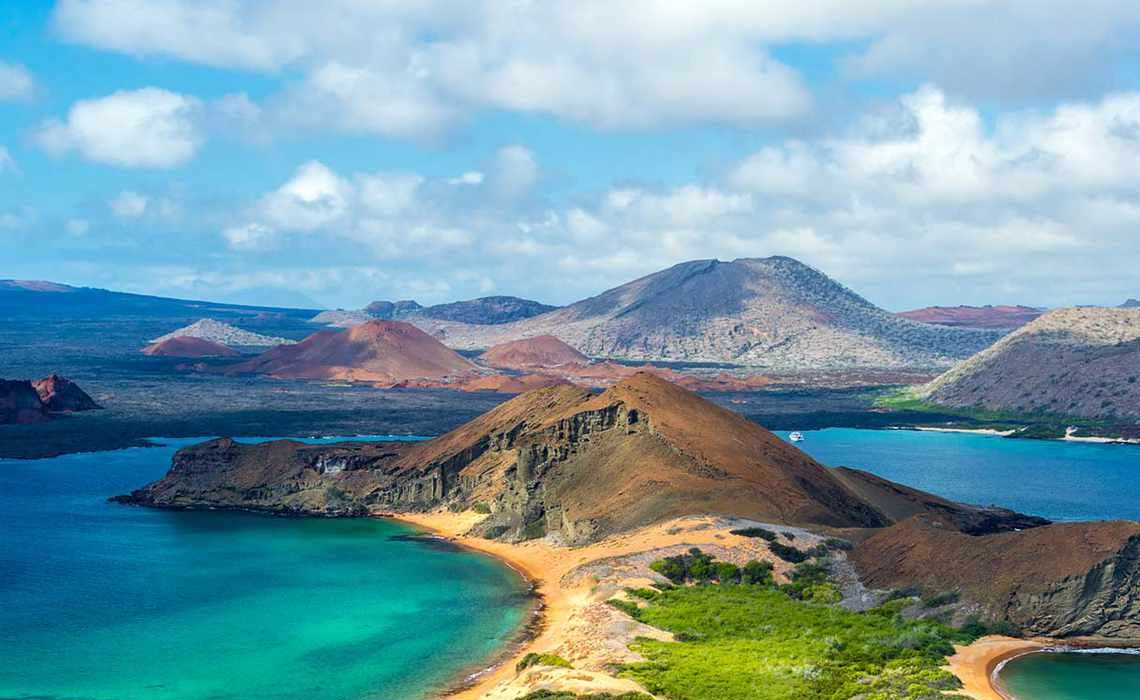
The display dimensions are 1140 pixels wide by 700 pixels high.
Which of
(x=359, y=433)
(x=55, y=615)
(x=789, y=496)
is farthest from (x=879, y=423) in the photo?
(x=55, y=615)

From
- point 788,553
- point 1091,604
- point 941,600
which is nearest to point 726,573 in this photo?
point 788,553

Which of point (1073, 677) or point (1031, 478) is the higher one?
point (1031, 478)

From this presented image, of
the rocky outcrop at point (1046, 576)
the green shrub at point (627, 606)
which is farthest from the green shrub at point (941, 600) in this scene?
the green shrub at point (627, 606)

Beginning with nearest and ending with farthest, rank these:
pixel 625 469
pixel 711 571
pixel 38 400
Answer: pixel 711 571 < pixel 625 469 < pixel 38 400

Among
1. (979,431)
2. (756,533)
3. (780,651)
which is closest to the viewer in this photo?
(780,651)

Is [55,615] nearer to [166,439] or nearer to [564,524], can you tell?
[564,524]

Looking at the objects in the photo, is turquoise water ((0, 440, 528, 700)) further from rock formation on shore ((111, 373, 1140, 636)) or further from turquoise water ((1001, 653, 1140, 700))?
turquoise water ((1001, 653, 1140, 700))

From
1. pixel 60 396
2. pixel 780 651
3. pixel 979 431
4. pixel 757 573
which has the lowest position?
pixel 780 651

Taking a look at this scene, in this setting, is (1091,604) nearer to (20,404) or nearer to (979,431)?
(979,431)
